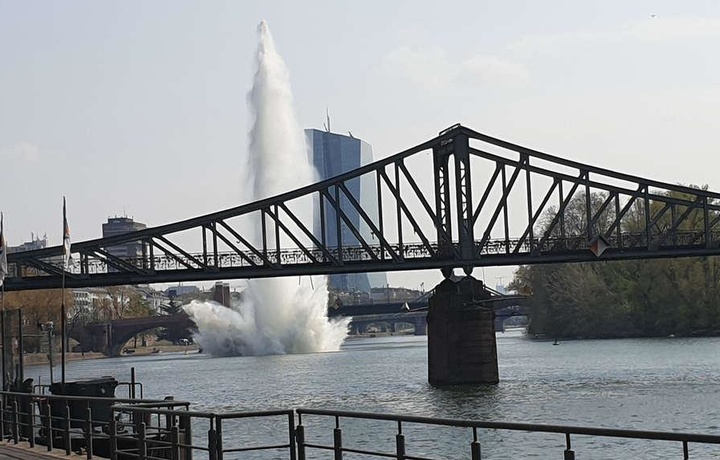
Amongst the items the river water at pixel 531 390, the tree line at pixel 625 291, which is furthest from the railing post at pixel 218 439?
the tree line at pixel 625 291

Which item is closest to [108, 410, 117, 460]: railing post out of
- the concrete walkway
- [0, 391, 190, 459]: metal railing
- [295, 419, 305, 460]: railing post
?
[0, 391, 190, 459]: metal railing

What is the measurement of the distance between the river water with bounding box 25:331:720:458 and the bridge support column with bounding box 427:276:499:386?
1.84m

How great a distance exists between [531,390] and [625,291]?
73940mm

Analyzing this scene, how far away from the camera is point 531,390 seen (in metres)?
85.4

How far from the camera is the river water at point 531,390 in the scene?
63.2 meters

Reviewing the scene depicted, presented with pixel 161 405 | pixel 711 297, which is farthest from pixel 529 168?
pixel 161 405

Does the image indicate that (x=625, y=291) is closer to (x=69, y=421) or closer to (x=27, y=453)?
(x=27, y=453)

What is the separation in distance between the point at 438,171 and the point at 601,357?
30.0 metres

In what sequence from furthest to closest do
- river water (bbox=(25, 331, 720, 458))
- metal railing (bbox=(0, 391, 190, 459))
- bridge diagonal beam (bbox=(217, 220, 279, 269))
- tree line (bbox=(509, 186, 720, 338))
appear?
tree line (bbox=(509, 186, 720, 338)), bridge diagonal beam (bbox=(217, 220, 279, 269)), river water (bbox=(25, 331, 720, 458)), metal railing (bbox=(0, 391, 190, 459))

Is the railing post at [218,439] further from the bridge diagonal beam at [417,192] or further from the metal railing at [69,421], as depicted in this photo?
the bridge diagonal beam at [417,192]

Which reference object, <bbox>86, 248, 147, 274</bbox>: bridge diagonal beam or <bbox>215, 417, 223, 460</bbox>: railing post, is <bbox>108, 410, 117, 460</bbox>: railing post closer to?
<bbox>215, 417, 223, 460</bbox>: railing post

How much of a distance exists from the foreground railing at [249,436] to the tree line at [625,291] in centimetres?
8136

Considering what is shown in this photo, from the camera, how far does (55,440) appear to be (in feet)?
134

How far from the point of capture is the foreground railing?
22.2 meters
